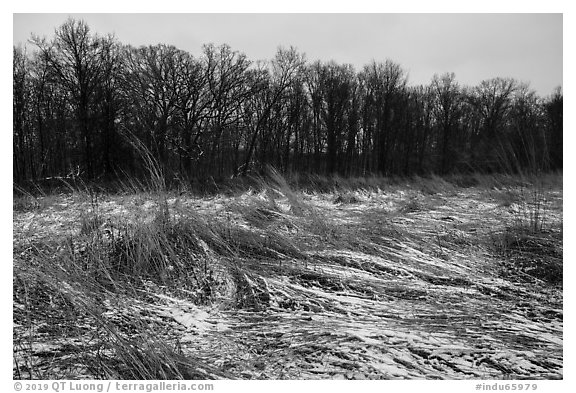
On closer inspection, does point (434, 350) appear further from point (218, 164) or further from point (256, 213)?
point (218, 164)

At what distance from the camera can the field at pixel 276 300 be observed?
1.49 metres

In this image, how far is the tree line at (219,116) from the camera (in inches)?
635

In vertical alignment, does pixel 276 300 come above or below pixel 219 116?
below

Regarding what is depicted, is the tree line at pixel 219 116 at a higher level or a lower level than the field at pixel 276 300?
higher

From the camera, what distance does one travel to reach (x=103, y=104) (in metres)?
17.2

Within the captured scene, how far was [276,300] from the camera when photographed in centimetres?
206

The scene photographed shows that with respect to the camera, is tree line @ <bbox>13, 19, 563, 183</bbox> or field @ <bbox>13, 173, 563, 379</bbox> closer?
field @ <bbox>13, 173, 563, 379</bbox>

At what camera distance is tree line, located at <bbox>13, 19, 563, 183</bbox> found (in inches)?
635

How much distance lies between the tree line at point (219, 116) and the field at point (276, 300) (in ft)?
26.1

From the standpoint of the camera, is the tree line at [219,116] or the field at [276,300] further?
the tree line at [219,116]

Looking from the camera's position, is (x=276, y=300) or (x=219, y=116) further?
(x=219, y=116)

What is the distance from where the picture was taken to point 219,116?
19.3 metres

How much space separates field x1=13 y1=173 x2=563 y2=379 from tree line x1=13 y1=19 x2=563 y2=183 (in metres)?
7.95

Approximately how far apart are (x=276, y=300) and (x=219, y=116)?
1896 centimetres
